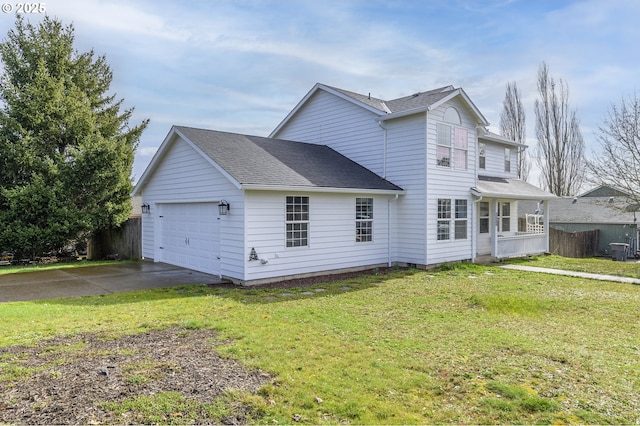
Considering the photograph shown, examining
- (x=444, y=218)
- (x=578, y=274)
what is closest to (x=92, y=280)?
(x=444, y=218)

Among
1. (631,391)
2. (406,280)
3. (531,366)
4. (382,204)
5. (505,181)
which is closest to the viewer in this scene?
(631,391)

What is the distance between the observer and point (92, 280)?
36.3 ft

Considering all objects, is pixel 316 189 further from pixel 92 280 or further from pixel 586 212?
pixel 586 212

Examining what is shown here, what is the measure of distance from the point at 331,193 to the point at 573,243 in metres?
18.2

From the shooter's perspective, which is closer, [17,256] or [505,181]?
[17,256]

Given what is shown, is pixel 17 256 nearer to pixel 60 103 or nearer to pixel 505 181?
pixel 60 103

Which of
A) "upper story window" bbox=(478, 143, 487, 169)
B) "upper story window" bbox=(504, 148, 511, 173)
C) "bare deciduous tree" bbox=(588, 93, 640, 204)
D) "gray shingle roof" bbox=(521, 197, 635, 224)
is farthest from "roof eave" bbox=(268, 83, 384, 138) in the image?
"gray shingle roof" bbox=(521, 197, 635, 224)

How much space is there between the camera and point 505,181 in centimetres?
1917

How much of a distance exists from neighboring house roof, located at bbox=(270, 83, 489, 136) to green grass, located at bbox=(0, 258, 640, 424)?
243 inches

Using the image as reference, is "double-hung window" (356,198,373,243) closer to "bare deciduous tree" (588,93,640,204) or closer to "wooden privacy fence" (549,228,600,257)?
"bare deciduous tree" (588,93,640,204)

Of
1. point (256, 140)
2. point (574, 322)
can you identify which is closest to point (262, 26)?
point (256, 140)

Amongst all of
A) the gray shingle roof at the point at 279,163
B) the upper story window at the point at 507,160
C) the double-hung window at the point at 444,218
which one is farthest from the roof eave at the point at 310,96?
the upper story window at the point at 507,160

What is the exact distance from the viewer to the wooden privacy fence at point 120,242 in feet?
52.9

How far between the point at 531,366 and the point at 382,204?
9.00 m
